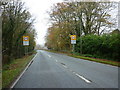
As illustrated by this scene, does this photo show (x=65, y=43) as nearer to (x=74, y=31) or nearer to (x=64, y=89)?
(x=74, y=31)

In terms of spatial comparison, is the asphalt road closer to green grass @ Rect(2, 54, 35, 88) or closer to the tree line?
green grass @ Rect(2, 54, 35, 88)

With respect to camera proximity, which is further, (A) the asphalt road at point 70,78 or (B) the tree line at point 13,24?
(B) the tree line at point 13,24

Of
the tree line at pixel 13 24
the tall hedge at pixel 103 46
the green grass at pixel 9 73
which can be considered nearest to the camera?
the green grass at pixel 9 73

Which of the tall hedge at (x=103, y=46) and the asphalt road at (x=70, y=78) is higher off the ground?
the tall hedge at (x=103, y=46)

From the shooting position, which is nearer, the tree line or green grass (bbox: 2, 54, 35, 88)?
green grass (bbox: 2, 54, 35, 88)

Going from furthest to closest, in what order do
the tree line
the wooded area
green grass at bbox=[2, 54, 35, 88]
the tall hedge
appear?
1. the wooded area
2. the tall hedge
3. the tree line
4. green grass at bbox=[2, 54, 35, 88]

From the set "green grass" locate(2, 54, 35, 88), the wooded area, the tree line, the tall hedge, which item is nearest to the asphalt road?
"green grass" locate(2, 54, 35, 88)

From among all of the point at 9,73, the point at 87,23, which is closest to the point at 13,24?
the point at 9,73

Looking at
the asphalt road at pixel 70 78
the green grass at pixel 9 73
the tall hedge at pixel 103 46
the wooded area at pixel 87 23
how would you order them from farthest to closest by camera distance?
the wooded area at pixel 87 23
the tall hedge at pixel 103 46
the green grass at pixel 9 73
the asphalt road at pixel 70 78

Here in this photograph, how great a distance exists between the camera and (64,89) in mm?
6633

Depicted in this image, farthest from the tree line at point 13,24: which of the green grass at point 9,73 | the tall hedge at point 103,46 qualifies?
the tall hedge at point 103,46

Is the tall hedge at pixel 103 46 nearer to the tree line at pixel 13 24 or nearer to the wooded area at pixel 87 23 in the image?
the wooded area at pixel 87 23

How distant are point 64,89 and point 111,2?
1488 inches

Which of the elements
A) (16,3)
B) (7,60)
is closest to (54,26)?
(16,3)
